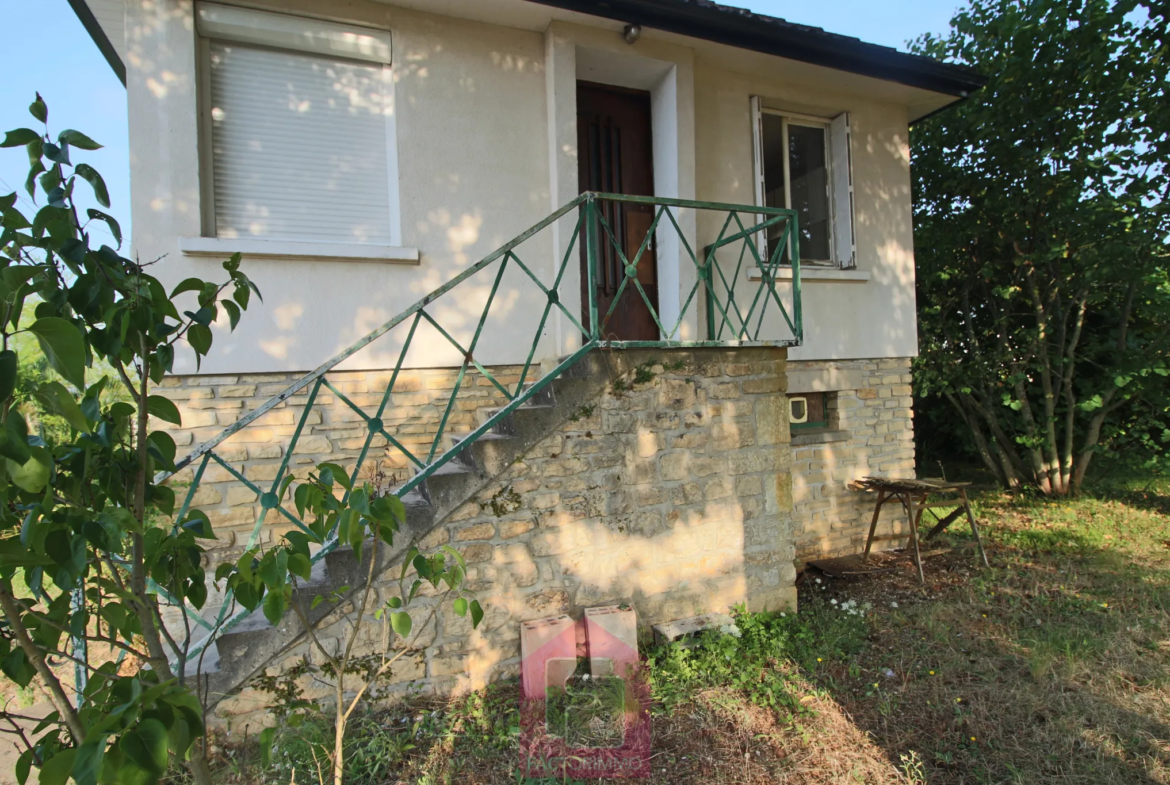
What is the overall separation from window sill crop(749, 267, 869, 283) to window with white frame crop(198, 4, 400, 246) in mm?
3118

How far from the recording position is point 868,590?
4.75m

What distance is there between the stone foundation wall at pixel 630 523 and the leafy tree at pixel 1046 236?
4334 mm

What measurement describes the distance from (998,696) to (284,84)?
551 cm

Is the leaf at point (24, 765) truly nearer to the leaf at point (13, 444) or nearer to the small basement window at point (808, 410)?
the leaf at point (13, 444)

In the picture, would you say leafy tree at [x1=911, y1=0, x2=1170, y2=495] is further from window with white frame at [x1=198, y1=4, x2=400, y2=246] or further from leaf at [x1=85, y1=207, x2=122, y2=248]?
leaf at [x1=85, y1=207, x2=122, y2=248]

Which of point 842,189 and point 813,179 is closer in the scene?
point 842,189

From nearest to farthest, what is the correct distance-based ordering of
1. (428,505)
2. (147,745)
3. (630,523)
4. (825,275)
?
(147,745) → (428,505) → (630,523) → (825,275)

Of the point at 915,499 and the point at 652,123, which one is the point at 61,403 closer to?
the point at 652,123

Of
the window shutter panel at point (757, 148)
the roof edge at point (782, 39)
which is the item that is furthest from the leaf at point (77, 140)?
the window shutter panel at point (757, 148)

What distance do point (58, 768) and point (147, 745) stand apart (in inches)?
5.2

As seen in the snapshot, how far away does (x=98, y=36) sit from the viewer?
14.5ft

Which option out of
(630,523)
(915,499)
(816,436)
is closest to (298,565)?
(630,523)

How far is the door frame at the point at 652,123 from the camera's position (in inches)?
173

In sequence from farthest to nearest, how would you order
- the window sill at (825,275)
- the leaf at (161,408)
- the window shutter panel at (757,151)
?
1. the window sill at (825,275)
2. the window shutter panel at (757,151)
3. the leaf at (161,408)
